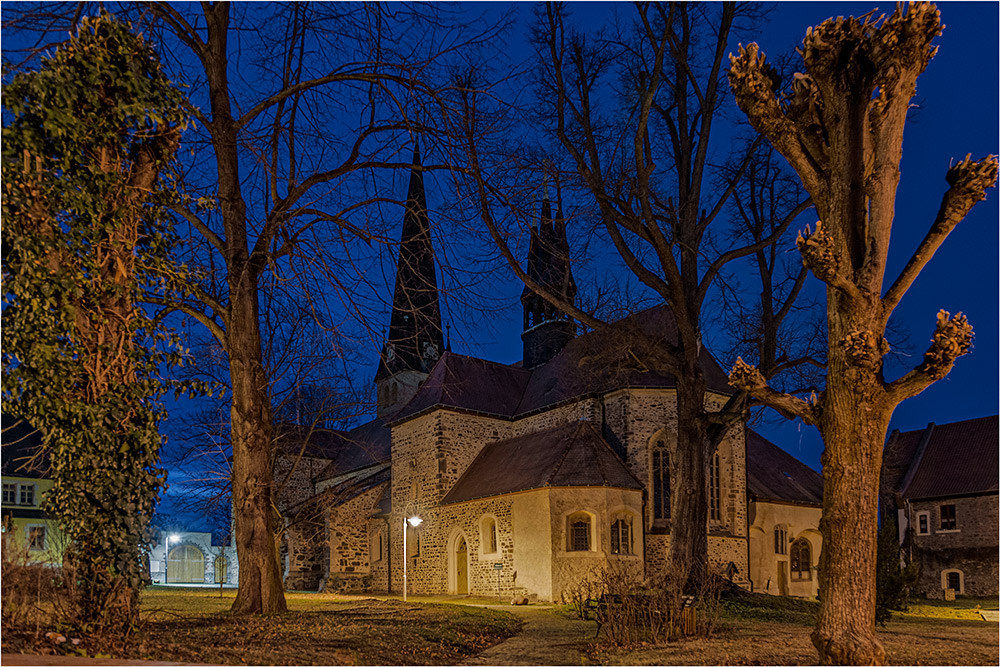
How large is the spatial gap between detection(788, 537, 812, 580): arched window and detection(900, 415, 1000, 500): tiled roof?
9280 millimetres

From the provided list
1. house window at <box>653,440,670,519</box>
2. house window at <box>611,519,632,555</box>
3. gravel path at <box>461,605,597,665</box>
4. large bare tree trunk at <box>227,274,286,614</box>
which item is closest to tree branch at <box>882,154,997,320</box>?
gravel path at <box>461,605,597,665</box>

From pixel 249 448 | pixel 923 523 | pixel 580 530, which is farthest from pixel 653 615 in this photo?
pixel 923 523

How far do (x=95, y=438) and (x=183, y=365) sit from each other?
208cm

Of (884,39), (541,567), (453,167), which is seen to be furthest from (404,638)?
(541,567)

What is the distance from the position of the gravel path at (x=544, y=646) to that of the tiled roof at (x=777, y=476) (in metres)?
16.8

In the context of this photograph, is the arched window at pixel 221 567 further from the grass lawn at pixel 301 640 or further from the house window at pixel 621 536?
the grass lawn at pixel 301 640

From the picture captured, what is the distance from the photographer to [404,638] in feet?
33.1

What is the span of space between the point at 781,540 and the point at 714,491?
14.6ft

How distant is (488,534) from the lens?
27.7 metres

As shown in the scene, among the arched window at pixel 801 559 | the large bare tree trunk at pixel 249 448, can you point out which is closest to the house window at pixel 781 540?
the arched window at pixel 801 559

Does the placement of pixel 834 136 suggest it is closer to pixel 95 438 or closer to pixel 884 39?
pixel 884 39

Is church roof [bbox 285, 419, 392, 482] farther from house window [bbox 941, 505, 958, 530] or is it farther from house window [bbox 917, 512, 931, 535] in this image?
house window [bbox 941, 505, 958, 530]

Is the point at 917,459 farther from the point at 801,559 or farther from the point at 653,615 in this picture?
the point at 653,615

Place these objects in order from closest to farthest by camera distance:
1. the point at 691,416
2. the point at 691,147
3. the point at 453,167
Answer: the point at 453,167 → the point at 691,416 → the point at 691,147
